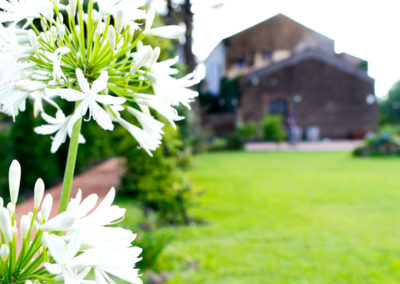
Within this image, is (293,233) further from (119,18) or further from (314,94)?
(314,94)

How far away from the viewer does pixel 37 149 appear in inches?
297

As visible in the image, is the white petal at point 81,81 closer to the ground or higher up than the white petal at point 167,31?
closer to the ground

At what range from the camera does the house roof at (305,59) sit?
24.7 m

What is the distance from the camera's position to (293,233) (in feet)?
17.3

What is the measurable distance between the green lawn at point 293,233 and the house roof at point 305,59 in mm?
16133

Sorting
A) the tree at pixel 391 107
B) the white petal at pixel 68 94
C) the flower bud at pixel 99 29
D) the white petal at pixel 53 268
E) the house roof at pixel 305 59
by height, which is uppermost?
the house roof at pixel 305 59

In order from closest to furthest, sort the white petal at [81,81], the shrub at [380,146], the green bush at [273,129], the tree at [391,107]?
the white petal at [81,81] → the shrub at [380,146] → the green bush at [273,129] → the tree at [391,107]

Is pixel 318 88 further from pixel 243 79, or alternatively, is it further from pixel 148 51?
pixel 148 51

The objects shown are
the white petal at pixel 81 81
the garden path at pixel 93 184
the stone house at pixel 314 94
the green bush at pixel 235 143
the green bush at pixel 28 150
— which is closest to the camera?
the white petal at pixel 81 81

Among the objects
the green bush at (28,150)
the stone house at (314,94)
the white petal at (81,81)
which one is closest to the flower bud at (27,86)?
the white petal at (81,81)

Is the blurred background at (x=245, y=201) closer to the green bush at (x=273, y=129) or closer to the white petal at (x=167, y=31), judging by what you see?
the white petal at (x=167, y=31)

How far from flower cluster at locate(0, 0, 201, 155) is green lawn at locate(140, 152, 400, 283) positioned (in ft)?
10.8

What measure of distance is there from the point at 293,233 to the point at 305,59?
21.2 m

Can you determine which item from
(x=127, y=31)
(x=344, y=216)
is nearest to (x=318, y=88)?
(x=344, y=216)
